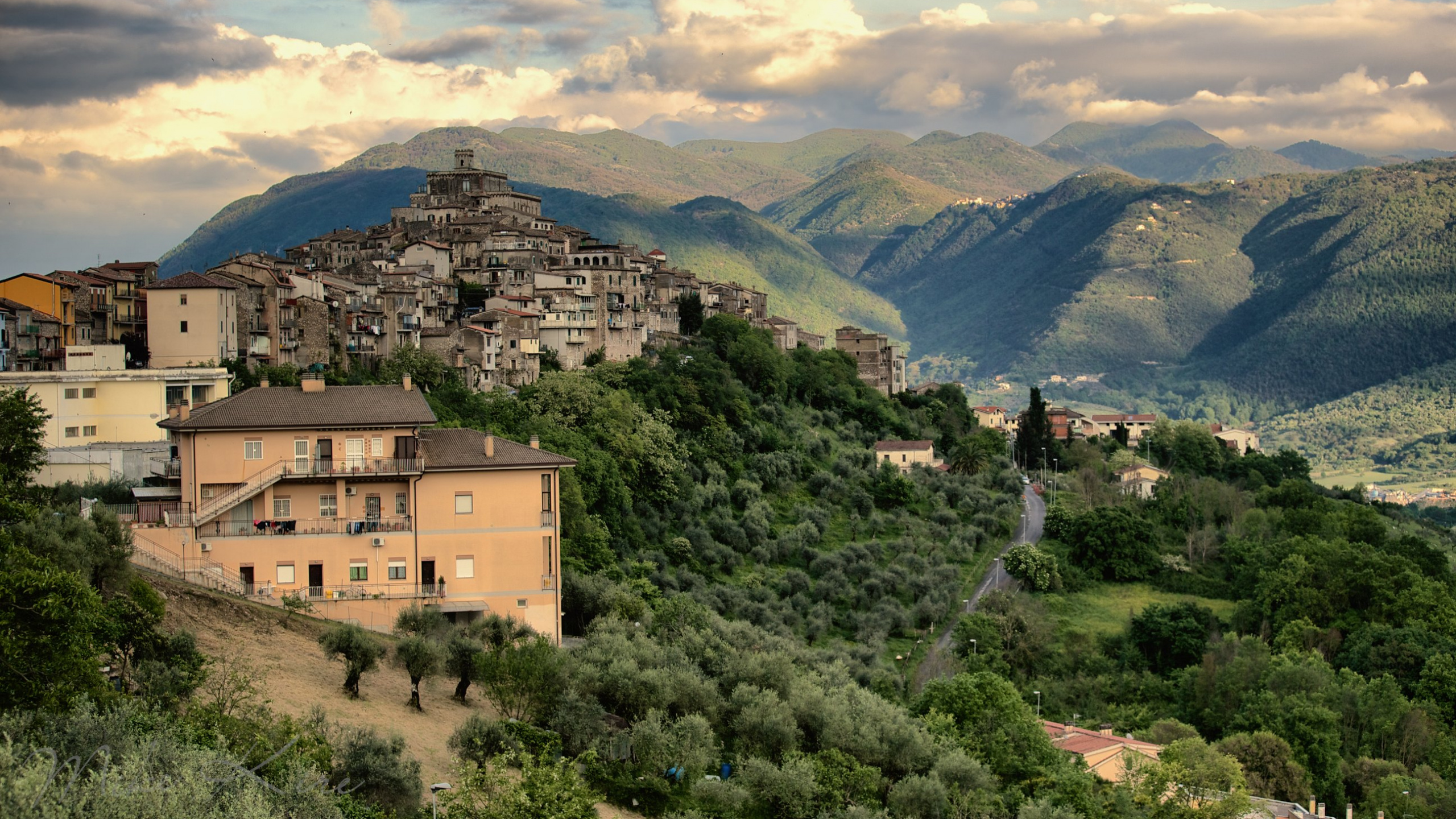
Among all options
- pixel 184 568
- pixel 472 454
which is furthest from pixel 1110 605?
pixel 184 568

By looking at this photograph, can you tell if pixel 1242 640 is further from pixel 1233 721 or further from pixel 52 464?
pixel 52 464

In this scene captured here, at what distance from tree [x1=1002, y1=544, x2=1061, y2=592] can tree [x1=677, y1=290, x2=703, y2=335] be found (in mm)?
27168

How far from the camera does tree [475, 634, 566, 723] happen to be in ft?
90.4

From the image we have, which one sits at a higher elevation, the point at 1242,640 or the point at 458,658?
the point at 458,658

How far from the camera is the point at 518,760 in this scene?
1008 inches

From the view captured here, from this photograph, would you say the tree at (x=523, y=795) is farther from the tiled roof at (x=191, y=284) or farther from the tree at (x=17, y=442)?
the tiled roof at (x=191, y=284)

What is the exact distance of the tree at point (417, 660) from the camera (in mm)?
27906

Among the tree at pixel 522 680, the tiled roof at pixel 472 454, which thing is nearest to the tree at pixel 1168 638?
the tiled roof at pixel 472 454

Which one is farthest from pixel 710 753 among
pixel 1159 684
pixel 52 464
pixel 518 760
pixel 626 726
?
pixel 1159 684

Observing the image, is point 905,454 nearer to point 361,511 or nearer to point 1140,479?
point 1140,479

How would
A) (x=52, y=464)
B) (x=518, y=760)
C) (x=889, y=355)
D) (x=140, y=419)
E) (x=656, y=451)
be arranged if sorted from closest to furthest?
(x=518, y=760)
(x=52, y=464)
(x=140, y=419)
(x=656, y=451)
(x=889, y=355)

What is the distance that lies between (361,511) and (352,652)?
217 inches

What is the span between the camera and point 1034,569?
6700 centimetres

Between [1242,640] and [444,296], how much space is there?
40.8 metres
